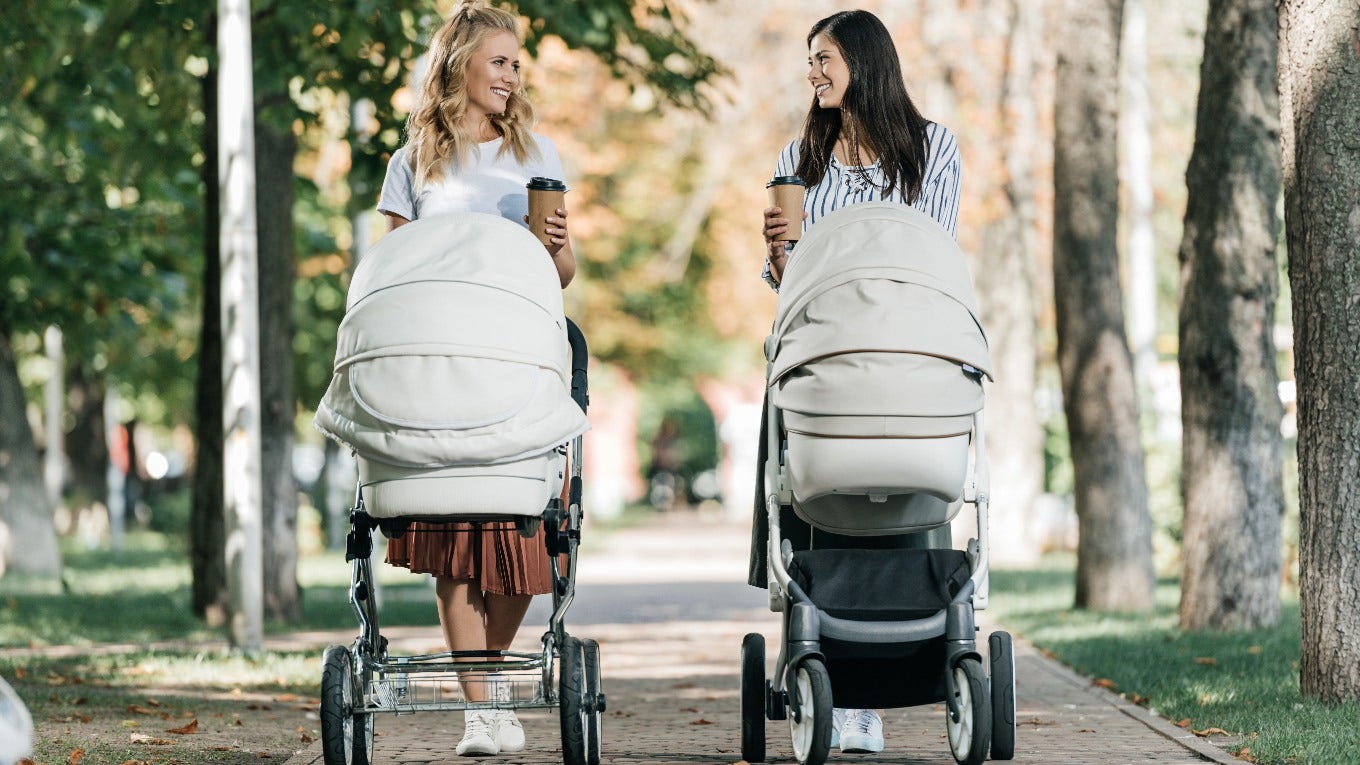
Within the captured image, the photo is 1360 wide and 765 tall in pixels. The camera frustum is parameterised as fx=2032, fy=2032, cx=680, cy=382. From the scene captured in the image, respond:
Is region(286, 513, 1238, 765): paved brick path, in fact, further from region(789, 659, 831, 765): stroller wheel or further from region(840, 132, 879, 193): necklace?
region(840, 132, 879, 193): necklace

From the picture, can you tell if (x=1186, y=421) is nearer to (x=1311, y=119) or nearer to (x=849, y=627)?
(x=1311, y=119)

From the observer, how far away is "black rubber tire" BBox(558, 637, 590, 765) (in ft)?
18.9

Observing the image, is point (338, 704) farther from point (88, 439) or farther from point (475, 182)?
point (88, 439)

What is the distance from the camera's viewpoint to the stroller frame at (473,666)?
5.70m

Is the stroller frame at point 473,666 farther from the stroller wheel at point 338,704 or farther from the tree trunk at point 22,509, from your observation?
the tree trunk at point 22,509

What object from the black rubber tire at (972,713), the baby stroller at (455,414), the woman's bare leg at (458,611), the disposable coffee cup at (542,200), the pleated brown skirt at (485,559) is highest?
the disposable coffee cup at (542,200)

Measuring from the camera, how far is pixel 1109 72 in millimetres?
14305

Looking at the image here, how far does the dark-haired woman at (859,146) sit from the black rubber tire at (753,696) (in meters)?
0.22

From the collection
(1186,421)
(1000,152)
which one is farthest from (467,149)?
(1000,152)

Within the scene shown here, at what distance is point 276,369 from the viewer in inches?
537

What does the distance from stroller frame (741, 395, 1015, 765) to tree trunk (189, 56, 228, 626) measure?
8166mm

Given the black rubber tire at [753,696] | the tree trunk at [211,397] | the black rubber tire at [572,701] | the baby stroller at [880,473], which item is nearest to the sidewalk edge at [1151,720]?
the baby stroller at [880,473]

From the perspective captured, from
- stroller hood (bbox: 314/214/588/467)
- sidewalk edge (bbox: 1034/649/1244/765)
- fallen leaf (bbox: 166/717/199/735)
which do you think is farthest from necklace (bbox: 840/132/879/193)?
fallen leaf (bbox: 166/717/199/735)

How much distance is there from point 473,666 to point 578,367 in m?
0.93
